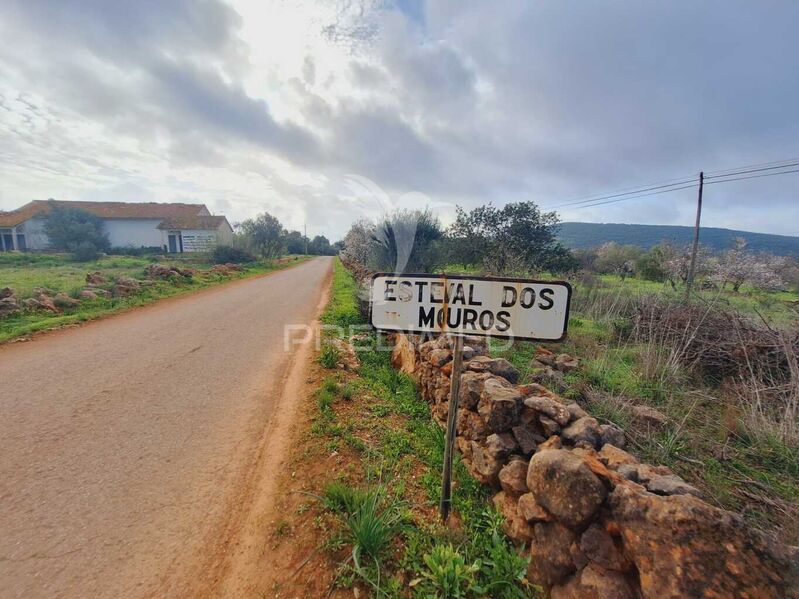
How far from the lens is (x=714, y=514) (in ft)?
4.66

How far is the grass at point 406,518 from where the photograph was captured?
1.85 metres

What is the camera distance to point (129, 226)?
3888 cm

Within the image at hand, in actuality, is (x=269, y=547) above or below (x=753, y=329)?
below

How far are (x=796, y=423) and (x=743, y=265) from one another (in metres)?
26.8

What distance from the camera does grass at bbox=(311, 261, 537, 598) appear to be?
1.85 metres

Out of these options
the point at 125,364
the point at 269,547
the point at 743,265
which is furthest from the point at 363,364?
the point at 743,265

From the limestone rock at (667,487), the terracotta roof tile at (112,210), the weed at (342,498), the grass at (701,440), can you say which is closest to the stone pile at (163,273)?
the grass at (701,440)

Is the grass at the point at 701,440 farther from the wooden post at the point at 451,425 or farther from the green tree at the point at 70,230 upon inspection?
the green tree at the point at 70,230

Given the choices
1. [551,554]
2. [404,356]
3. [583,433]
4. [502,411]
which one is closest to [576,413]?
[583,433]

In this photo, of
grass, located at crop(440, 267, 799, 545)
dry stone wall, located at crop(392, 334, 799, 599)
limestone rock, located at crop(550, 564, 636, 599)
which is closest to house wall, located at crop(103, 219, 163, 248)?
grass, located at crop(440, 267, 799, 545)

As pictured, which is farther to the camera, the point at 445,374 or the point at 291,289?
the point at 291,289

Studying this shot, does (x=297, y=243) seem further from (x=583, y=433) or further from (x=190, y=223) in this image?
(x=583, y=433)

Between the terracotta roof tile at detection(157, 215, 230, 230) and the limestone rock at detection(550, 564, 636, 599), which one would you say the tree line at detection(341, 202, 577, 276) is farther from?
the terracotta roof tile at detection(157, 215, 230, 230)

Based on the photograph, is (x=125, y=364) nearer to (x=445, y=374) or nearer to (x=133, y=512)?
(x=133, y=512)
